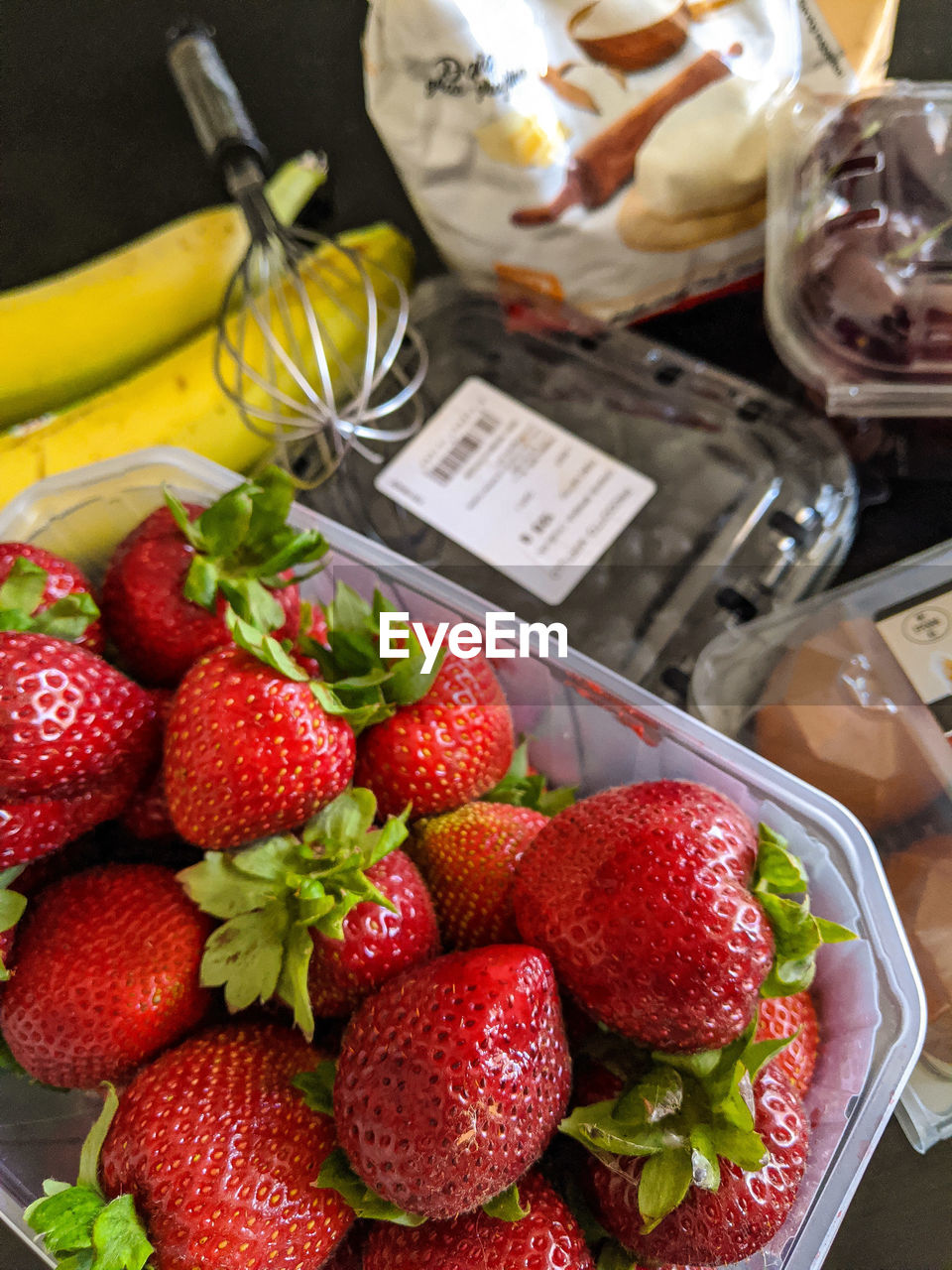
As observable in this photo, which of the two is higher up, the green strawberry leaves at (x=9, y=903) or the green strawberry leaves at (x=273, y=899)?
the green strawberry leaves at (x=9, y=903)

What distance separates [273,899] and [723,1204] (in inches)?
11.3

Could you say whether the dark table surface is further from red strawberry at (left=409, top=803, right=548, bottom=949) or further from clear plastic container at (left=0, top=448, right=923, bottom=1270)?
red strawberry at (left=409, top=803, right=548, bottom=949)

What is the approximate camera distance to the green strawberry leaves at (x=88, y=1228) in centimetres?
45

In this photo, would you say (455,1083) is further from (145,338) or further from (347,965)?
(145,338)

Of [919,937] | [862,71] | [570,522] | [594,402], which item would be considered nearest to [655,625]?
[570,522]

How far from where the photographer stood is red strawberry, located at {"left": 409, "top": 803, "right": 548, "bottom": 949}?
0.59 meters

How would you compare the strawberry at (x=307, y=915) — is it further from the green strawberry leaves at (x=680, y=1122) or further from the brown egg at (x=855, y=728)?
the brown egg at (x=855, y=728)

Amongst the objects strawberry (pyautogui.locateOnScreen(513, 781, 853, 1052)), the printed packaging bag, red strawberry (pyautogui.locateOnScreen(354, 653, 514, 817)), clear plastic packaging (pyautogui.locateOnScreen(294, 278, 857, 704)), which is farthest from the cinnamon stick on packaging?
strawberry (pyautogui.locateOnScreen(513, 781, 853, 1052))

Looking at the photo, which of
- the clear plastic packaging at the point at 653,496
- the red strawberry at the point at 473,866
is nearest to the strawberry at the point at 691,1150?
the red strawberry at the point at 473,866

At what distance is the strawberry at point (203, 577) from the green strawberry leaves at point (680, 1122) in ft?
1.11

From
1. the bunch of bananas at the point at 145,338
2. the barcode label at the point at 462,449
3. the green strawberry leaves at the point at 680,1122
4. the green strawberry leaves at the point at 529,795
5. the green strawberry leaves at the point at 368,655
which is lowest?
the green strawberry leaves at the point at 529,795

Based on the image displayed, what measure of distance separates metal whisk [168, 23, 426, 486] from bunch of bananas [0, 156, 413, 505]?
0.02m

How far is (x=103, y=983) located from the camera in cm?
54

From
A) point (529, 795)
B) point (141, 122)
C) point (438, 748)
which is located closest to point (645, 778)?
point (529, 795)
